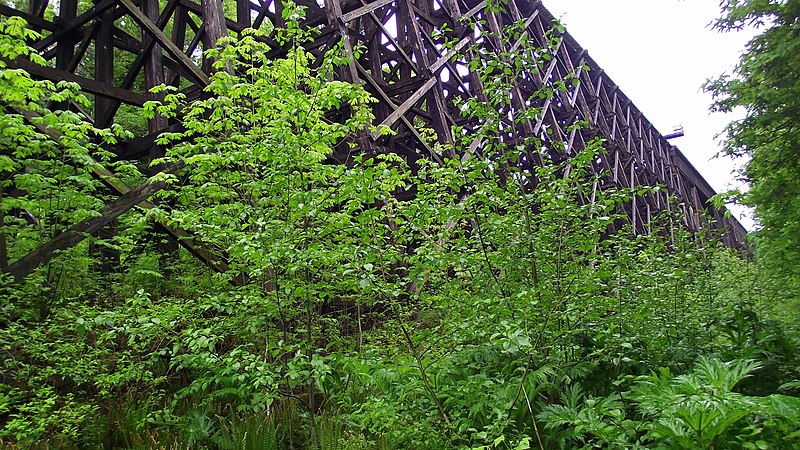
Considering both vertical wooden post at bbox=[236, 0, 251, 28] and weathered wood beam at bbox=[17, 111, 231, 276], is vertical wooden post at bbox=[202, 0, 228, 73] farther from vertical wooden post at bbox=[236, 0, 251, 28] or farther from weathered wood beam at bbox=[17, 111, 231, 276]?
weathered wood beam at bbox=[17, 111, 231, 276]

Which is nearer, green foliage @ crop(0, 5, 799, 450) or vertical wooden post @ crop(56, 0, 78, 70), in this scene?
green foliage @ crop(0, 5, 799, 450)

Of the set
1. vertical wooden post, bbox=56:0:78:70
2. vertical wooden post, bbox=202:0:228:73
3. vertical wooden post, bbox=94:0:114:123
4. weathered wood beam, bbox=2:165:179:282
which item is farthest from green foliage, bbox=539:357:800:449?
vertical wooden post, bbox=56:0:78:70

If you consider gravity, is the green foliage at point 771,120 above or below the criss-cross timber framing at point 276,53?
below

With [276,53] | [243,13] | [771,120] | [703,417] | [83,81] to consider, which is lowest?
[703,417]

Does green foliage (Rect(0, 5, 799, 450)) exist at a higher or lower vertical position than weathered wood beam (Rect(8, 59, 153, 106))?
lower

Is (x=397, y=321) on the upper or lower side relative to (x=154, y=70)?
lower

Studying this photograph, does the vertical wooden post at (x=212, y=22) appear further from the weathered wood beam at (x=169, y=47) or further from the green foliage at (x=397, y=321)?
the green foliage at (x=397, y=321)

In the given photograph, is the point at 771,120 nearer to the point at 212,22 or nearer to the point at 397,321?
the point at 397,321

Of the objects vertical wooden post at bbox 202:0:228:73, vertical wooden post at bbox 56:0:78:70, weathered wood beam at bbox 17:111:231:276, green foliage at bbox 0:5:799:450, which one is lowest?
green foliage at bbox 0:5:799:450

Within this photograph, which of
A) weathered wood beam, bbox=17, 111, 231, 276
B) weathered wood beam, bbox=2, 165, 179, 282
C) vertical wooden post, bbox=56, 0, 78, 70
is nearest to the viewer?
weathered wood beam, bbox=2, 165, 179, 282

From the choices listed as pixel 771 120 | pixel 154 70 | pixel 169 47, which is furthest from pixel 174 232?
pixel 771 120

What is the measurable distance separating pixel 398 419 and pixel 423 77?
21.7 feet

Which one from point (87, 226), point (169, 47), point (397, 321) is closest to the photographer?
point (397, 321)

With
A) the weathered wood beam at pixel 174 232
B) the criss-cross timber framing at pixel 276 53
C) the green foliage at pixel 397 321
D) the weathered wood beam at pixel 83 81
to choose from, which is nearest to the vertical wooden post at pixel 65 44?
the criss-cross timber framing at pixel 276 53
